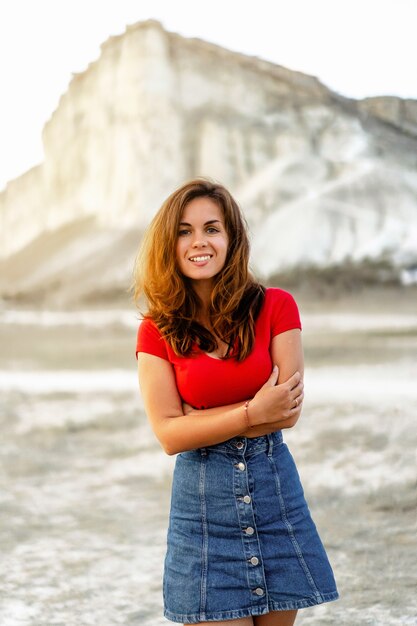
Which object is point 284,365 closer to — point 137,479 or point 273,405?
point 273,405

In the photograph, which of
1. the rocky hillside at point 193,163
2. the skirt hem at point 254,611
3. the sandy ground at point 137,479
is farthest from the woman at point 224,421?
the rocky hillside at point 193,163

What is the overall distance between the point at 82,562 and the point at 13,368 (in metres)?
8.66

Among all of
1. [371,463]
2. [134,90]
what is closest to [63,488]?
[371,463]

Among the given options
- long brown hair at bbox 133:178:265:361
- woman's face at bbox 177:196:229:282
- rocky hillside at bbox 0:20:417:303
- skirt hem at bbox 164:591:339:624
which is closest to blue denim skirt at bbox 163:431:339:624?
skirt hem at bbox 164:591:339:624

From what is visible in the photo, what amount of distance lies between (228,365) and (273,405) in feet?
0.30

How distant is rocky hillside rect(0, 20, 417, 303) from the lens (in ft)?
44.5

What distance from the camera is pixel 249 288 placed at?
4.43 feet

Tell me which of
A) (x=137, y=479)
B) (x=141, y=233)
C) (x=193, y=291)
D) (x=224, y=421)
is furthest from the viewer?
(x=141, y=233)

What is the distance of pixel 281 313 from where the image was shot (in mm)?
1325

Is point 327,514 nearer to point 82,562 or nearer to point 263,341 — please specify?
point 82,562

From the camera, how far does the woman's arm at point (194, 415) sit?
1.25 m

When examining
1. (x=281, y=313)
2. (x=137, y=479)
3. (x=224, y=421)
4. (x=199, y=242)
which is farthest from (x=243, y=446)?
(x=137, y=479)

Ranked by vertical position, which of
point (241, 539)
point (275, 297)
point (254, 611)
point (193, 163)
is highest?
point (193, 163)

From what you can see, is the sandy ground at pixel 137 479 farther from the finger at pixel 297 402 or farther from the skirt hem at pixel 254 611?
the finger at pixel 297 402
